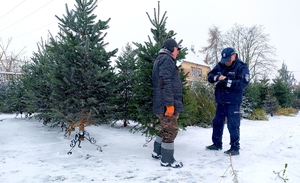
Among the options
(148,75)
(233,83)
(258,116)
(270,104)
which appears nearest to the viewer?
(233,83)

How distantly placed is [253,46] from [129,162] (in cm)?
4087

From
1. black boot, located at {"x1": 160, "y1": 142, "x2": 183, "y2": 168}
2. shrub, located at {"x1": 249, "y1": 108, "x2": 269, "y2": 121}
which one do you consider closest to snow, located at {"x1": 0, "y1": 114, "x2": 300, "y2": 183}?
black boot, located at {"x1": 160, "y1": 142, "x2": 183, "y2": 168}

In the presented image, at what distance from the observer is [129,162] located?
3.59 m

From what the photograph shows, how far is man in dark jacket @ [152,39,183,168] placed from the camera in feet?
11.0

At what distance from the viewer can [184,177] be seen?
9.74 feet

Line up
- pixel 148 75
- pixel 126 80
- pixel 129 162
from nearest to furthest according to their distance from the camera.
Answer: pixel 129 162 → pixel 148 75 → pixel 126 80

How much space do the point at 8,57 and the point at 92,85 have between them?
36454 millimetres

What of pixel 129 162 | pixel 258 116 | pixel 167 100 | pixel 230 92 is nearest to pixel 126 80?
pixel 230 92

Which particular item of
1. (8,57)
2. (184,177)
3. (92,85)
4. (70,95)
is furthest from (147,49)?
(8,57)

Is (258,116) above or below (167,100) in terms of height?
below

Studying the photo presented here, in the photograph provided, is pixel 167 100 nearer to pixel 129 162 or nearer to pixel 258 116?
pixel 129 162

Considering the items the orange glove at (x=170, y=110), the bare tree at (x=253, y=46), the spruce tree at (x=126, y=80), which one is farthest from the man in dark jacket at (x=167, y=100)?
the bare tree at (x=253, y=46)

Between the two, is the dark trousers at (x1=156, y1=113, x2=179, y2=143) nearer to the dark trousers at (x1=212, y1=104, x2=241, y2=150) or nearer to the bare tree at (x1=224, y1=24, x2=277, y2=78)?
the dark trousers at (x1=212, y1=104, x2=241, y2=150)

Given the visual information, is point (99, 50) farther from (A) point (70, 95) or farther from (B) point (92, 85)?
(A) point (70, 95)
